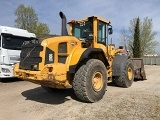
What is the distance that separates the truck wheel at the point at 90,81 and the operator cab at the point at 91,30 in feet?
3.24

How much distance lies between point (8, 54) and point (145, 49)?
34.2 m

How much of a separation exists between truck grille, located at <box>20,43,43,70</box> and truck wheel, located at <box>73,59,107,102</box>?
119cm

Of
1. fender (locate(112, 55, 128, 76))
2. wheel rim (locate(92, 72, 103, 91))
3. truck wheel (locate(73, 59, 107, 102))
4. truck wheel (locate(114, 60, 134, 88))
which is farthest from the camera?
truck wheel (locate(114, 60, 134, 88))

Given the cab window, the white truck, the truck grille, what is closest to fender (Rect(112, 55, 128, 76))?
the cab window

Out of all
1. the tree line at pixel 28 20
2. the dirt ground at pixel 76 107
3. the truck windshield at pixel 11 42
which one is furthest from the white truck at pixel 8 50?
the tree line at pixel 28 20

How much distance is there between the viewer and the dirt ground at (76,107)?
18.0 feet

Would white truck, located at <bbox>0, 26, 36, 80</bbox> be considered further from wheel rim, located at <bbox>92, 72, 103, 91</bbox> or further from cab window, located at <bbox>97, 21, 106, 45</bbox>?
wheel rim, located at <bbox>92, 72, 103, 91</bbox>

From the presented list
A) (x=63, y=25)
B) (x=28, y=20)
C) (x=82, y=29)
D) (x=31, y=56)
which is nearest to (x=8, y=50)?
(x=63, y=25)

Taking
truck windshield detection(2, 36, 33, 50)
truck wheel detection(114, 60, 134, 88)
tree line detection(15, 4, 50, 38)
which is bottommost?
truck wheel detection(114, 60, 134, 88)

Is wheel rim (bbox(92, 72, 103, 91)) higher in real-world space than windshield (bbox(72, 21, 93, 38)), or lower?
lower

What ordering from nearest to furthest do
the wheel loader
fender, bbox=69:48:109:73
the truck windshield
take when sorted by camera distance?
the wheel loader < fender, bbox=69:48:109:73 < the truck windshield

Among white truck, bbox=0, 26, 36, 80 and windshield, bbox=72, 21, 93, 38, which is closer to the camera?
windshield, bbox=72, 21, 93, 38

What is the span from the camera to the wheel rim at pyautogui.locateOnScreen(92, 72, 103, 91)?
6.77m

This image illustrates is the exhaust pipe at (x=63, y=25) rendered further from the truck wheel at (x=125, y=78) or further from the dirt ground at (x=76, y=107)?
the truck wheel at (x=125, y=78)
